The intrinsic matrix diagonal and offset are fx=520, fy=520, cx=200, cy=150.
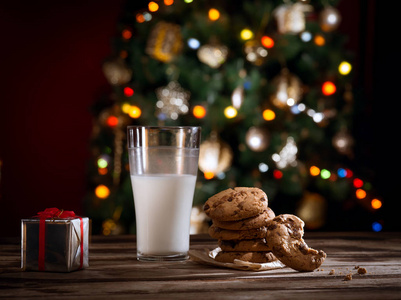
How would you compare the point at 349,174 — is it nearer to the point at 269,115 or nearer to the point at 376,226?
the point at 376,226

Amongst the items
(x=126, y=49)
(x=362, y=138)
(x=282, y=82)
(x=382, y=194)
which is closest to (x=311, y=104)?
(x=282, y=82)

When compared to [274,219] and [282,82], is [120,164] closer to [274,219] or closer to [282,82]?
[282,82]

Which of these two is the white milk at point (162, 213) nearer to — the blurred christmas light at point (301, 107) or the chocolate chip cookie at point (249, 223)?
the chocolate chip cookie at point (249, 223)

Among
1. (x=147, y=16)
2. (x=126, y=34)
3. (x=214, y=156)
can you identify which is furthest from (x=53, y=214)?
(x=126, y=34)

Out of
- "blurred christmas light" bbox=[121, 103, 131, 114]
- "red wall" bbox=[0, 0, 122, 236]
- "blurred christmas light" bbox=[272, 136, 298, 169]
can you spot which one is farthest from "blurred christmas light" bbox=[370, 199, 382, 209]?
"red wall" bbox=[0, 0, 122, 236]

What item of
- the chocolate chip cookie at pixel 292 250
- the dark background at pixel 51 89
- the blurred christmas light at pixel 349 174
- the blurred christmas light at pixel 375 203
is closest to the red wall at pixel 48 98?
the dark background at pixel 51 89

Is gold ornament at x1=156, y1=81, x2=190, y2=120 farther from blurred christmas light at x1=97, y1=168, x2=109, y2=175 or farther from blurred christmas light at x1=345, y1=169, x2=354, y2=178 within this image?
blurred christmas light at x1=345, y1=169, x2=354, y2=178
